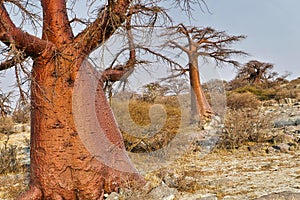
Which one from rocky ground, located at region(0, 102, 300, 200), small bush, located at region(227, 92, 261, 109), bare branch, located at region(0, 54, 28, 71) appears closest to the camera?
bare branch, located at region(0, 54, 28, 71)

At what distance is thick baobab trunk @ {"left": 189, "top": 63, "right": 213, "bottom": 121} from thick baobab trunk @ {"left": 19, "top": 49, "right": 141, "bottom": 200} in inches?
335

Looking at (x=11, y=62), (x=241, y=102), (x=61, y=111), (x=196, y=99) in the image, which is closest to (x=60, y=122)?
(x=61, y=111)

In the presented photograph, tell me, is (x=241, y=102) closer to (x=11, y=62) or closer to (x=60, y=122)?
(x=60, y=122)

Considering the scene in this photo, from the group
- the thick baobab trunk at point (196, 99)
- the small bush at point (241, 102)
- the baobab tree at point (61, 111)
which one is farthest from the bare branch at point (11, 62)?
the small bush at point (241, 102)

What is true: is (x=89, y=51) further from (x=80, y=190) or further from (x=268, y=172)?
(x=268, y=172)

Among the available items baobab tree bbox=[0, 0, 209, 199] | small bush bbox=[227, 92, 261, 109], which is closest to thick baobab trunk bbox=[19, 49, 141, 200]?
baobab tree bbox=[0, 0, 209, 199]

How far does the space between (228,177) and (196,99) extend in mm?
7852

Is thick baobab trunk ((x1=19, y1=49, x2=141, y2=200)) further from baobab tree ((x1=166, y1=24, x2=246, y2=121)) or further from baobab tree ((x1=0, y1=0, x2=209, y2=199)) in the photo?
baobab tree ((x1=166, y1=24, x2=246, y2=121))

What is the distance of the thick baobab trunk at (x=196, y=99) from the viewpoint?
12117 millimetres

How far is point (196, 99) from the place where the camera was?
1254cm

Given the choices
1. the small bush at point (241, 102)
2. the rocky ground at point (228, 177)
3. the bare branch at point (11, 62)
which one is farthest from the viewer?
the small bush at point (241, 102)

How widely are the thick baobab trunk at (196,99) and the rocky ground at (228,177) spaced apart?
4.65 metres

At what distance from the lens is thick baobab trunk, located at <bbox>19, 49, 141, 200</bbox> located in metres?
3.65

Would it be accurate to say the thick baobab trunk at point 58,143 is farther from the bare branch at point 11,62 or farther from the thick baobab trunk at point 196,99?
the thick baobab trunk at point 196,99
